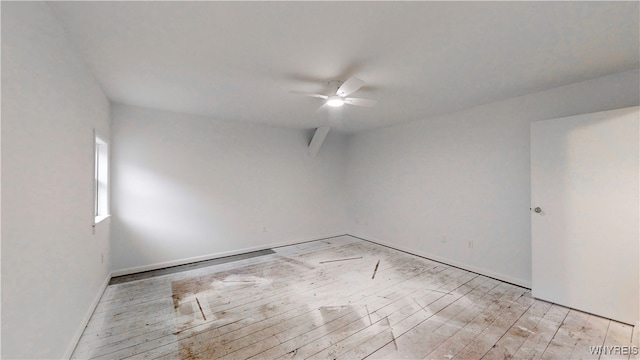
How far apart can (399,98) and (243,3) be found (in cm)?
218

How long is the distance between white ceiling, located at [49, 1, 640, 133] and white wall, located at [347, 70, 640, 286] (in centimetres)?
27

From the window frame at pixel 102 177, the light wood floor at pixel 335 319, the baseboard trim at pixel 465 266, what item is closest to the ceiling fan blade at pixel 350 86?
the light wood floor at pixel 335 319

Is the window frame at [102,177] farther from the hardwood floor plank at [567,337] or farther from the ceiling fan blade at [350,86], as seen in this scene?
the hardwood floor plank at [567,337]

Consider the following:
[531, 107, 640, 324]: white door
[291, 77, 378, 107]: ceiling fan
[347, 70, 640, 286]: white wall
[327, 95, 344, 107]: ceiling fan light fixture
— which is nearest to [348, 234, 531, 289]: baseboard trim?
[347, 70, 640, 286]: white wall

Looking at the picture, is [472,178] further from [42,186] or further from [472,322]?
[42,186]

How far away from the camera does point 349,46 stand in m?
1.82

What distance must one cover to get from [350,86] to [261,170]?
8.97ft

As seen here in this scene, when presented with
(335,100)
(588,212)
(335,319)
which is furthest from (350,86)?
(588,212)

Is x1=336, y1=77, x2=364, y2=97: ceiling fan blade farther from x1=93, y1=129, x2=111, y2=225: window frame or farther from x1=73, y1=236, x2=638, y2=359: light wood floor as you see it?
x1=93, y1=129, x2=111, y2=225: window frame

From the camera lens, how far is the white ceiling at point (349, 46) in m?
1.45

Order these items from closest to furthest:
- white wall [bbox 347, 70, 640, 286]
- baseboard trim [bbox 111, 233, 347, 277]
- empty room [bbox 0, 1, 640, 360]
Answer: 1. empty room [bbox 0, 1, 640, 360]
2. white wall [bbox 347, 70, 640, 286]
3. baseboard trim [bbox 111, 233, 347, 277]

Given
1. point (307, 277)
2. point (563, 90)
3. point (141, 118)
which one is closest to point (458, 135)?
point (563, 90)

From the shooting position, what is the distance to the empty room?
144 cm

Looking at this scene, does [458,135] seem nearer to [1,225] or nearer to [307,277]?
[307,277]
